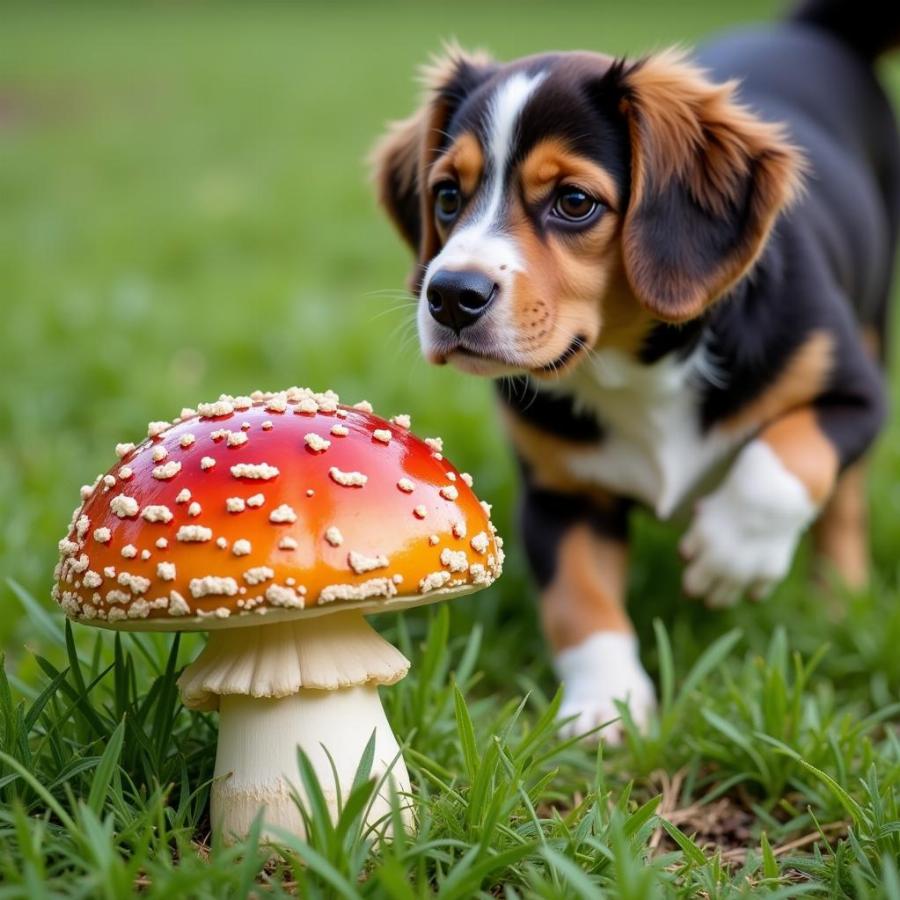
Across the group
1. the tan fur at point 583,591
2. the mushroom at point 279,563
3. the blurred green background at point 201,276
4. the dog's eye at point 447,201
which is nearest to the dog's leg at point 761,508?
the tan fur at point 583,591

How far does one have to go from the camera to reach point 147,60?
16828 mm

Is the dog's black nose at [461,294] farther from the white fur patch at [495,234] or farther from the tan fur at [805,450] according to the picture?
the tan fur at [805,450]

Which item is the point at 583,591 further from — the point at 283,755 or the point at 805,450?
the point at 283,755

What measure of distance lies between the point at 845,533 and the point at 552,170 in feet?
5.74

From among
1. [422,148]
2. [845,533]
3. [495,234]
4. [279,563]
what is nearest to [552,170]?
[495,234]

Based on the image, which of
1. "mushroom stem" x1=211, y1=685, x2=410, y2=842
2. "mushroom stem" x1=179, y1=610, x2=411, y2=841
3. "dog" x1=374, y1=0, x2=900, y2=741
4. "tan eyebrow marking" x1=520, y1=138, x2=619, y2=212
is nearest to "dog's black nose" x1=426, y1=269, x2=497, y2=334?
"dog" x1=374, y1=0, x2=900, y2=741

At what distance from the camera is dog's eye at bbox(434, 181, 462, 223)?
9.83 feet

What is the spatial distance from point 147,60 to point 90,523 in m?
16.2

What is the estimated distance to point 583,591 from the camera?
10.6 feet

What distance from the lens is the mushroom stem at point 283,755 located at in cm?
206

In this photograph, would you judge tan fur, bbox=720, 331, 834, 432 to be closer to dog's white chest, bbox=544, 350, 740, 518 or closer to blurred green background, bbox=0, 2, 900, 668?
dog's white chest, bbox=544, 350, 740, 518

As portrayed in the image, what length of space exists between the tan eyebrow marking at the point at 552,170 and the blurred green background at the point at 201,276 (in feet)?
1.75

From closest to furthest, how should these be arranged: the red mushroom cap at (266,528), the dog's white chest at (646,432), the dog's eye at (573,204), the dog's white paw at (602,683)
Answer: the red mushroom cap at (266,528) → the dog's eye at (573,204) → the dog's white paw at (602,683) → the dog's white chest at (646,432)

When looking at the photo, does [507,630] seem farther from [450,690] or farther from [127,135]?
[127,135]
